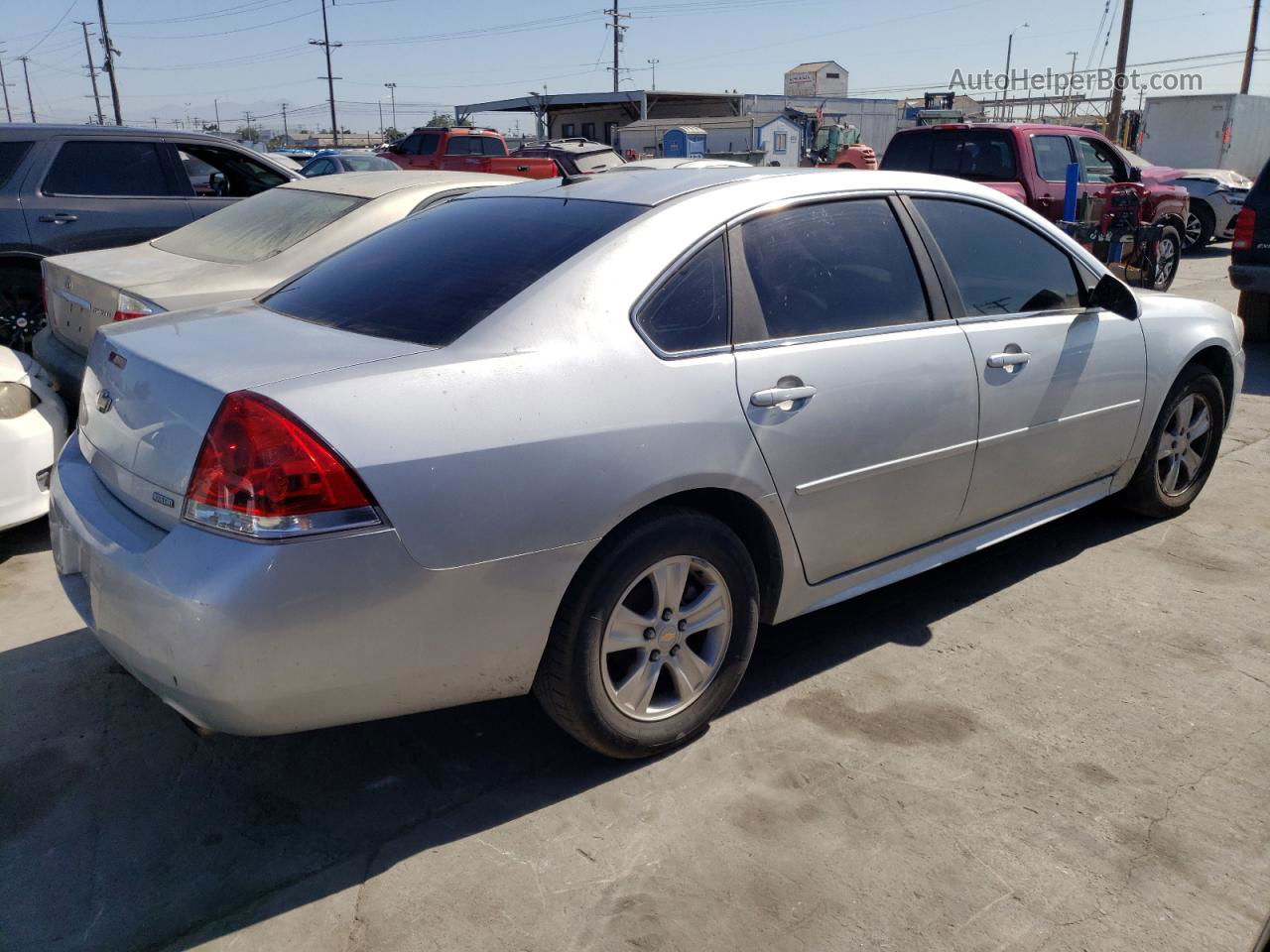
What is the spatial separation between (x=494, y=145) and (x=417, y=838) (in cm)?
2570

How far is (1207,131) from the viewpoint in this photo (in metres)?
28.4

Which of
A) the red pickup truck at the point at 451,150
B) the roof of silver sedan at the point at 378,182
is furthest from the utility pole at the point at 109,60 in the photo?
the roof of silver sedan at the point at 378,182

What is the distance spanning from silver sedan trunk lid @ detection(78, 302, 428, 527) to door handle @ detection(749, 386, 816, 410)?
97cm

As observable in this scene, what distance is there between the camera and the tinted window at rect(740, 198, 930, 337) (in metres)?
3.14

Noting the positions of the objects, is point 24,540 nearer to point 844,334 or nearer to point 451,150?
point 844,334

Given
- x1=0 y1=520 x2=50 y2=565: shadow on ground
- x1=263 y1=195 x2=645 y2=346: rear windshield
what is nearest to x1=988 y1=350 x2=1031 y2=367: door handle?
x1=263 y1=195 x2=645 y2=346: rear windshield

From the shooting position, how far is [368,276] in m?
3.23

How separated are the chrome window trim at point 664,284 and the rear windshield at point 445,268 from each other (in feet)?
0.69

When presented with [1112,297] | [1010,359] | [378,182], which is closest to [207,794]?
[1010,359]

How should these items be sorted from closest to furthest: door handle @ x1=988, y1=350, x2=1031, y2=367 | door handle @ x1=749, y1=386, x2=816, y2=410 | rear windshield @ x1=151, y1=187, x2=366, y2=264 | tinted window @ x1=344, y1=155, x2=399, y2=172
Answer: door handle @ x1=749, y1=386, x2=816, y2=410 → door handle @ x1=988, y1=350, x2=1031, y2=367 → rear windshield @ x1=151, y1=187, x2=366, y2=264 → tinted window @ x1=344, y1=155, x2=399, y2=172

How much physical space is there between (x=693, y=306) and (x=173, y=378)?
1.37m

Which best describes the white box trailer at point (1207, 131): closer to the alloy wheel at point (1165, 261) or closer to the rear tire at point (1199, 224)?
the rear tire at point (1199, 224)

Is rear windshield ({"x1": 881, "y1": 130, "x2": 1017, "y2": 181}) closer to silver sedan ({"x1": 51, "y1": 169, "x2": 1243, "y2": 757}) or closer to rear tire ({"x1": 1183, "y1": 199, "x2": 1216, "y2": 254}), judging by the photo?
rear tire ({"x1": 1183, "y1": 199, "x2": 1216, "y2": 254})

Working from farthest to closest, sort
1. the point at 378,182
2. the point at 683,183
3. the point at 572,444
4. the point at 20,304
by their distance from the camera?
the point at 20,304
the point at 378,182
the point at 683,183
the point at 572,444
